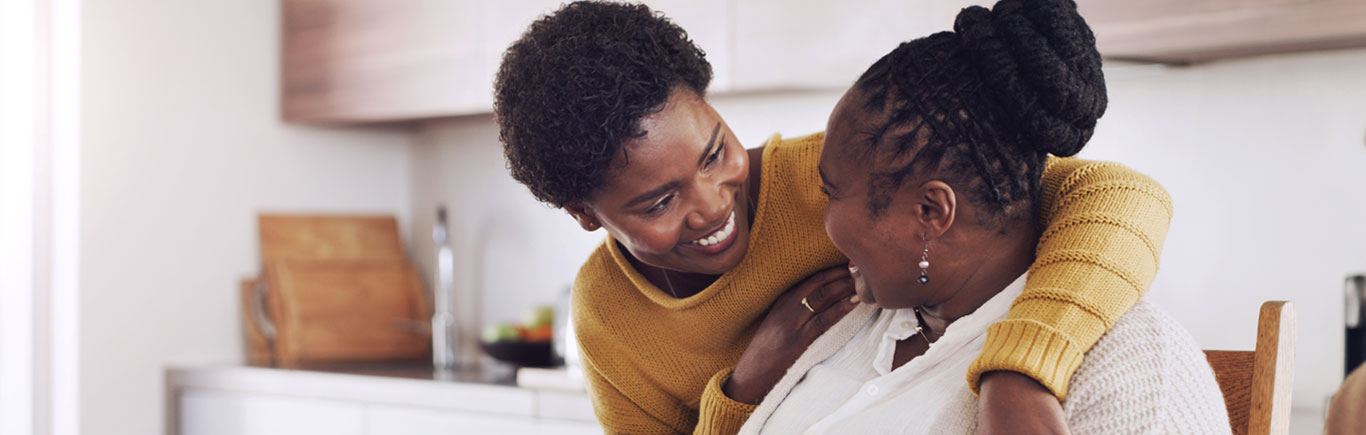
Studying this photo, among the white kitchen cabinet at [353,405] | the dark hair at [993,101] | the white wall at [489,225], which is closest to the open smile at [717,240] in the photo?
the dark hair at [993,101]

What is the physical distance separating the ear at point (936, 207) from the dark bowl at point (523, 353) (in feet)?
6.15

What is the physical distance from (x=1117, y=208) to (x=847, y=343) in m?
0.34

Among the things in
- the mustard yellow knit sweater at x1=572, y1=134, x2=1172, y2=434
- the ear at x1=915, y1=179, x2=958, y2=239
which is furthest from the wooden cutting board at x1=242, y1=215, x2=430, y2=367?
the ear at x1=915, y1=179, x2=958, y2=239

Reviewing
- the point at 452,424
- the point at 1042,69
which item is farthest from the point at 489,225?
the point at 1042,69

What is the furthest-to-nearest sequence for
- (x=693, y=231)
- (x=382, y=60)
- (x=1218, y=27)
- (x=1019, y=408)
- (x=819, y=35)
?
(x=382, y=60)
(x=819, y=35)
(x=1218, y=27)
(x=693, y=231)
(x=1019, y=408)

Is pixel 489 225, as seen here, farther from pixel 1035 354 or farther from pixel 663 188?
pixel 1035 354

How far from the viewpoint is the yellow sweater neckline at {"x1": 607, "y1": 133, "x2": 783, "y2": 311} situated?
48.6 inches

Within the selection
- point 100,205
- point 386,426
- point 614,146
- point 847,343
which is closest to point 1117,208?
point 847,343

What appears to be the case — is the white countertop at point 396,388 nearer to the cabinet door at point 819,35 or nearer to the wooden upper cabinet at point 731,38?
the wooden upper cabinet at point 731,38

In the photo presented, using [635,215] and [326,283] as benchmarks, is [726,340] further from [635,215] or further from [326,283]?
[326,283]

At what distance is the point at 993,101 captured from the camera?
921 millimetres

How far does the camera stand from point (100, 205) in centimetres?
262

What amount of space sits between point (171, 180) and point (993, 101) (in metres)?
2.34

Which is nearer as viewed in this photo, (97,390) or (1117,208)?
(1117,208)
